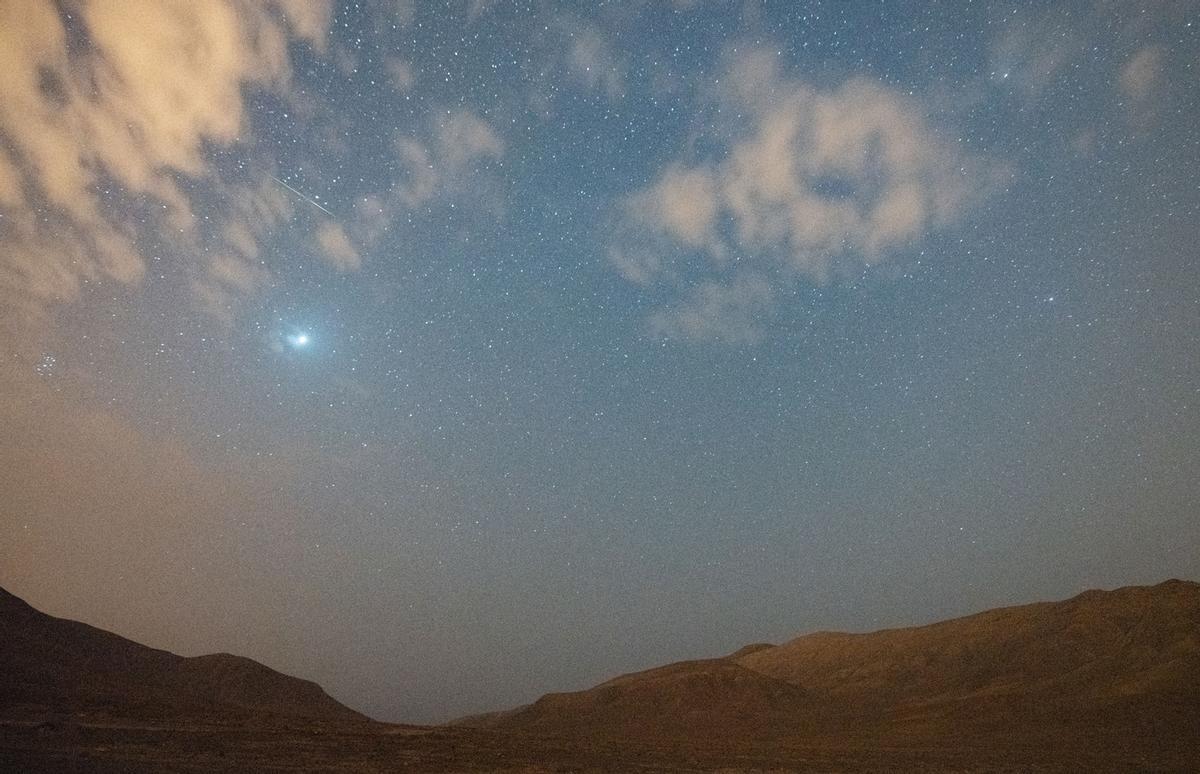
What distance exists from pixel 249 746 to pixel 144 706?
18828 millimetres

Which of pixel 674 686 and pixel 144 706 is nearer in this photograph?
pixel 144 706

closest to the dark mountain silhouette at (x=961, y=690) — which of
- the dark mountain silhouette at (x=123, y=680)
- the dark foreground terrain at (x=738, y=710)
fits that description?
the dark foreground terrain at (x=738, y=710)

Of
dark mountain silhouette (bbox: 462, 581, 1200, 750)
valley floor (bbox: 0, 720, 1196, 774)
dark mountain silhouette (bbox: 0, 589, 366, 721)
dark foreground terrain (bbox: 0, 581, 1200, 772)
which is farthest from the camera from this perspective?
dark mountain silhouette (bbox: 462, 581, 1200, 750)

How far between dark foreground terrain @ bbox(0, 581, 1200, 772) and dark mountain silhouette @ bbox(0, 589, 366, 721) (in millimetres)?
297

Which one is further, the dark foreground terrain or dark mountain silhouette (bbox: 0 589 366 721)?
dark mountain silhouette (bbox: 0 589 366 721)

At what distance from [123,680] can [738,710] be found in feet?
221

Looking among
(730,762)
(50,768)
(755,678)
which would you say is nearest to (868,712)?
(755,678)

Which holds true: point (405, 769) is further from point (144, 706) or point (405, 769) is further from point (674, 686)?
point (674, 686)

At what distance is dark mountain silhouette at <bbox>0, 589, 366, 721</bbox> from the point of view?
1610 inches

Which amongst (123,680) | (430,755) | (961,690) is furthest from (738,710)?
(123,680)

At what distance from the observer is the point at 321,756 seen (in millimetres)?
27891

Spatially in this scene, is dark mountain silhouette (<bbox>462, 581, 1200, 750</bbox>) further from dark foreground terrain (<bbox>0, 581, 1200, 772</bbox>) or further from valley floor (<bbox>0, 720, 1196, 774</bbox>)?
valley floor (<bbox>0, 720, 1196, 774</bbox>)

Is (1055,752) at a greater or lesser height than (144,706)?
lesser

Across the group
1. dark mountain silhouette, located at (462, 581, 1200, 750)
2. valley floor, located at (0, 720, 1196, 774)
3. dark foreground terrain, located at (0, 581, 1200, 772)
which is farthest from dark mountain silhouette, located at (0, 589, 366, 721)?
dark mountain silhouette, located at (462, 581, 1200, 750)
